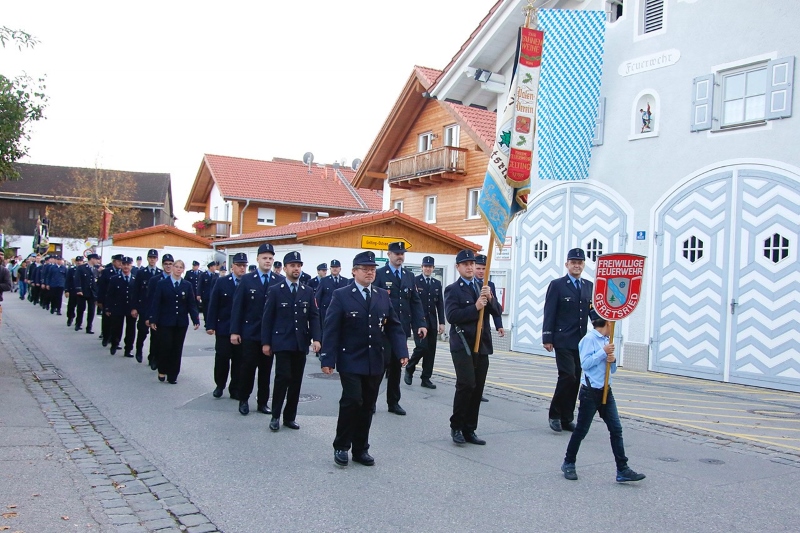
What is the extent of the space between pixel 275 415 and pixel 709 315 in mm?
9604

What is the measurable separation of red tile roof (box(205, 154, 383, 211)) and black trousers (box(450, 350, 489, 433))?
36.1m

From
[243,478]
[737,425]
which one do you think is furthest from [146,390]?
[737,425]

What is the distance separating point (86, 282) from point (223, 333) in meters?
11.3

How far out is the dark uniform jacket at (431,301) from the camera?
12484 millimetres

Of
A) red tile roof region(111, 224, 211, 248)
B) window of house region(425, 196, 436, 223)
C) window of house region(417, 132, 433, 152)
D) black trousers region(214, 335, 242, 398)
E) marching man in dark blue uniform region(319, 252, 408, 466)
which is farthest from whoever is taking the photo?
red tile roof region(111, 224, 211, 248)

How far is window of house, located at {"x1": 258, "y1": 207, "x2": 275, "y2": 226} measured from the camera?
44.5 meters

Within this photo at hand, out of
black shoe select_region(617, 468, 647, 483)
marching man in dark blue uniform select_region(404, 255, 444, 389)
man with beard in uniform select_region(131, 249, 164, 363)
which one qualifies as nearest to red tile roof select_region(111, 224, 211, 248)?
man with beard in uniform select_region(131, 249, 164, 363)

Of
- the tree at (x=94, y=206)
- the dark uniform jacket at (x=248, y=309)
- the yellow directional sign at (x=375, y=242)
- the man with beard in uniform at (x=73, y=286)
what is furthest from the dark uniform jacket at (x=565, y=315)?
the tree at (x=94, y=206)

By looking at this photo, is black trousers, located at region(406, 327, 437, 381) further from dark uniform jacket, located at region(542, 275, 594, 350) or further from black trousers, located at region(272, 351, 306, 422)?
black trousers, located at region(272, 351, 306, 422)

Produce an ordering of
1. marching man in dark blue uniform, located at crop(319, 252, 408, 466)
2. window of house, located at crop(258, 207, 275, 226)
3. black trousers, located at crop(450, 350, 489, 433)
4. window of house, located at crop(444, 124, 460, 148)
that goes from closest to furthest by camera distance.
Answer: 1. marching man in dark blue uniform, located at crop(319, 252, 408, 466)
2. black trousers, located at crop(450, 350, 489, 433)
3. window of house, located at crop(444, 124, 460, 148)
4. window of house, located at crop(258, 207, 275, 226)

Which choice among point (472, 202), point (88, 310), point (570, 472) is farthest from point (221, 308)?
point (472, 202)

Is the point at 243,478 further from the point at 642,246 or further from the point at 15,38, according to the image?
the point at 642,246

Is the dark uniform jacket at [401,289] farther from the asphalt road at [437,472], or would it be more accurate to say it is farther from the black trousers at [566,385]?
the black trousers at [566,385]

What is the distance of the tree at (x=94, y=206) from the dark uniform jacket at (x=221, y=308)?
43.8 metres
